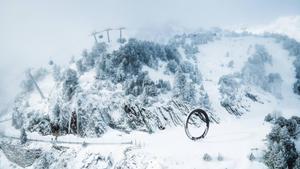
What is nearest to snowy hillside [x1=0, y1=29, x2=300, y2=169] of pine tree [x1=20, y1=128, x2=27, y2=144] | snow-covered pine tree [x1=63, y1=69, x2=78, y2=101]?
snow-covered pine tree [x1=63, y1=69, x2=78, y2=101]

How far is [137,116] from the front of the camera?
60.6m

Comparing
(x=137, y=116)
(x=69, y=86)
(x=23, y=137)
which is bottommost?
(x=23, y=137)

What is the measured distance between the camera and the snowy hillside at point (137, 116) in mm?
46625

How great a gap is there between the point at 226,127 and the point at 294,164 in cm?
2190

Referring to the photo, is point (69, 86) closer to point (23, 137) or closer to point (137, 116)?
point (23, 137)

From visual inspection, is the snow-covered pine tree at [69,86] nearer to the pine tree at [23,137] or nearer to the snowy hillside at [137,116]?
the snowy hillside at [137,116]

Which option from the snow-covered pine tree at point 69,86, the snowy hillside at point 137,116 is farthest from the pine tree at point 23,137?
the snow-covered pine tree at point 69,86

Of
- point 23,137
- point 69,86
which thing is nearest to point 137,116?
point 69,86

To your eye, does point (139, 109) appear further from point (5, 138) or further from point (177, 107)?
point (5, 138)

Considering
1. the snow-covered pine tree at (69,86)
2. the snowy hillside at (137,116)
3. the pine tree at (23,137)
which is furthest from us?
the snow-covered pine tree at (69,86)

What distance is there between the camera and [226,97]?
261ft

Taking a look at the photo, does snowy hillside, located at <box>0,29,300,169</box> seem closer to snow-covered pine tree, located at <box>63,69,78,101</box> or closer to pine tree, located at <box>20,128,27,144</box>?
snow-covered pine tree, located at <box>63,69,78,101</box>

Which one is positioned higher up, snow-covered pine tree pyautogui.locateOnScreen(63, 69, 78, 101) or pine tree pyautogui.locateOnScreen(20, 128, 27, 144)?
snow-covered pine tree pyautogui.locateOnScreen(63, 69, 78, 101)

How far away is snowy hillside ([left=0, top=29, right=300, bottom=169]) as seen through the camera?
153ft
